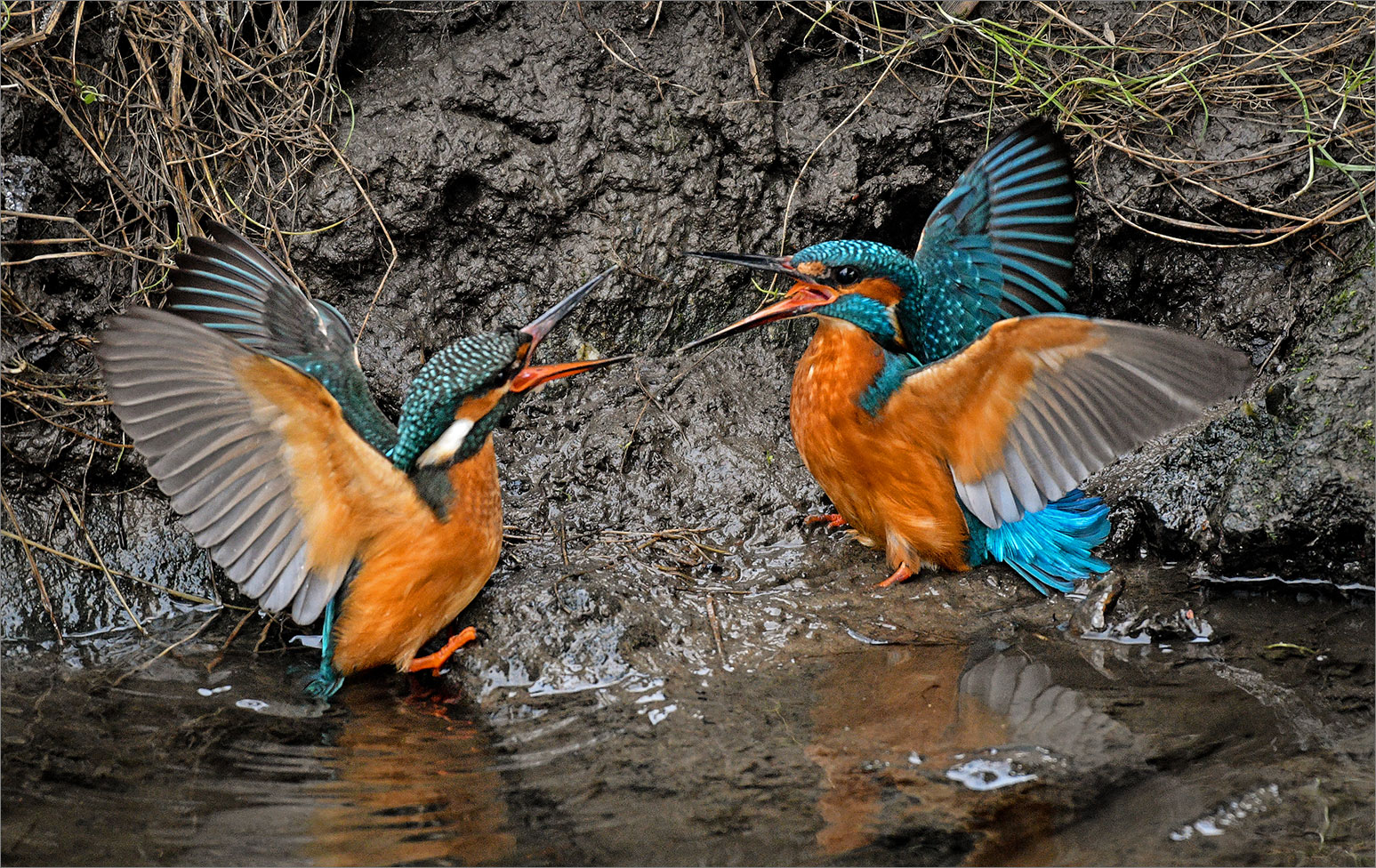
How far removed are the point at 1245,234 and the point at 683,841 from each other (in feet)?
12.3

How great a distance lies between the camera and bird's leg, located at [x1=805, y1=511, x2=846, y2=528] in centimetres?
478

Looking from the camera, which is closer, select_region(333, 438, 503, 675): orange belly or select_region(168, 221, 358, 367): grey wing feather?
select_region(333, 438, 503, 675): orange belly

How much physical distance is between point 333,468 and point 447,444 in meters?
0.39

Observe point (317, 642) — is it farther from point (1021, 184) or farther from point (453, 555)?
point (1021, 184)

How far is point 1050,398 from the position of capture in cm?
394

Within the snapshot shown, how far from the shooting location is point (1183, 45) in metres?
5.28

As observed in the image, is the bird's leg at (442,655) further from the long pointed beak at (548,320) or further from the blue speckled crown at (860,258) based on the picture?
the blue speckled crown at (860,258)

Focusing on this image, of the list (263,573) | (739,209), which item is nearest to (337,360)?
(263,573)

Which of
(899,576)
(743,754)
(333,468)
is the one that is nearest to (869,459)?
(899,576)

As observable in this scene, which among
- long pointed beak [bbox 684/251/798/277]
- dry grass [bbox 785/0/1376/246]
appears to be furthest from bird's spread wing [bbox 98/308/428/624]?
dry grass [bbox 785/0/1376/246]

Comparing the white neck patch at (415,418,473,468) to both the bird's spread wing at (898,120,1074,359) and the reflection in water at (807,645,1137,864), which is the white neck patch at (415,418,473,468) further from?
the bird's spread wing at (898,120,1074,359)

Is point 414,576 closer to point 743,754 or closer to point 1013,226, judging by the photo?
point 743,754

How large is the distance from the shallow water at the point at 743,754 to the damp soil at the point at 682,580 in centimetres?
1

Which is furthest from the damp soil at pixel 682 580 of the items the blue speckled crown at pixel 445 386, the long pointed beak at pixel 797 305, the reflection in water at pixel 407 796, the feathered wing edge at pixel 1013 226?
the long pointed beak at pixel 797 305
